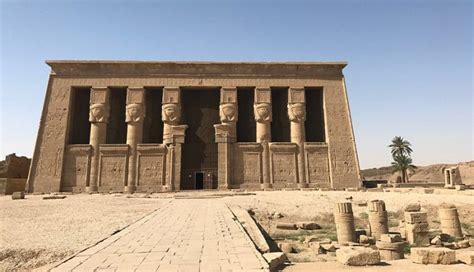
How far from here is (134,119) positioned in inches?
1056

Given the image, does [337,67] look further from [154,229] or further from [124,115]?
[154,229]

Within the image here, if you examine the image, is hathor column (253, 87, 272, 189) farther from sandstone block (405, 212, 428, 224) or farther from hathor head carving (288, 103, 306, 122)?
sandstone block (405, 212, 428, 224)

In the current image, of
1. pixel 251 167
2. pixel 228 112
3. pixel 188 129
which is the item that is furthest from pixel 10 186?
pixel 251 167

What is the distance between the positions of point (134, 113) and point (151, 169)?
5223 mm

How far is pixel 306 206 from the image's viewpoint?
14.0 metres

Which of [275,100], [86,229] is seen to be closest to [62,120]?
[275,100]

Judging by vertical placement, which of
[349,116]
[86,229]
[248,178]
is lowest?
[86,229]

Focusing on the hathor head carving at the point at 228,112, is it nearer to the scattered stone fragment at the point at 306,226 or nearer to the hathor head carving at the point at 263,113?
the hathor head carving at the point at 263,113

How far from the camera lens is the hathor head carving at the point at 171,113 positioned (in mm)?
26906

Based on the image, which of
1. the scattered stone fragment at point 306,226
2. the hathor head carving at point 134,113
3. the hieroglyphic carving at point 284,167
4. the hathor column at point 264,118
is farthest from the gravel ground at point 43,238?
the hieroglyphic carving at point 284,167

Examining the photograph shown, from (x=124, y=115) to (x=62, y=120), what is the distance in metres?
5.32

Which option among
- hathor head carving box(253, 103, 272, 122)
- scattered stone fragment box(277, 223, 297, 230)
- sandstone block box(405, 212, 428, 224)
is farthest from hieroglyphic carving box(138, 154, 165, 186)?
sandstone block box(405, 212, 428, 224)

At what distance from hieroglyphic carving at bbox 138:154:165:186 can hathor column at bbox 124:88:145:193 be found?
551mm

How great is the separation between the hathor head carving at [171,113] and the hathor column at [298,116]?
10.1 metres
